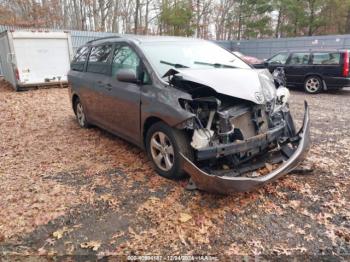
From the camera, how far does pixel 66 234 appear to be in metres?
2.81

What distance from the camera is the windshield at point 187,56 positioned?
3910 millimetres

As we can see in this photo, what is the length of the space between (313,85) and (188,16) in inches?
776

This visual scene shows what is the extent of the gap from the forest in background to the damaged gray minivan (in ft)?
76.5

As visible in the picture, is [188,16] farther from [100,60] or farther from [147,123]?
[147,123]

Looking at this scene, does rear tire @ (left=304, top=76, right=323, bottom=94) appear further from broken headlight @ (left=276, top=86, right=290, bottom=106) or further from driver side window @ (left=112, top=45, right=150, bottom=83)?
driver side window @ (left=112, top=45, right=150, bottom=83)

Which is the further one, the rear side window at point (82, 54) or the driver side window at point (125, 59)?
the rear side window at point (82, 54)

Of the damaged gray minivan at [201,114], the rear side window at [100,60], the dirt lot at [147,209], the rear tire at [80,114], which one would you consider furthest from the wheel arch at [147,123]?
the rear tire at [80,114]

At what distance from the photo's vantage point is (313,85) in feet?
33.8

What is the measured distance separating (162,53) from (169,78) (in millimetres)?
736

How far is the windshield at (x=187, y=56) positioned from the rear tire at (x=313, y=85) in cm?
675

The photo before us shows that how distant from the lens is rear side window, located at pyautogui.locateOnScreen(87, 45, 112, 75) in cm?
476

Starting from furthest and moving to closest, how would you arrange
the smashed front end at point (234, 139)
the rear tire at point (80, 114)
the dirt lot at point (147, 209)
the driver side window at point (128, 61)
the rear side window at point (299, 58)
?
the rear side window at point (299, 58), the rear tire at point (80, 114), the driver side window at point (128, 61), the smashed front end at point (234, 139), the dirt lot at point (147, 209)

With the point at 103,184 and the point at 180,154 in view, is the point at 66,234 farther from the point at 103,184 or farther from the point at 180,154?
the point at 180,154

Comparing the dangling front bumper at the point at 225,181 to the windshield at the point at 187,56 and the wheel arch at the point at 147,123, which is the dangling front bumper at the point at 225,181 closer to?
the wheel arch at the point at 147,123
